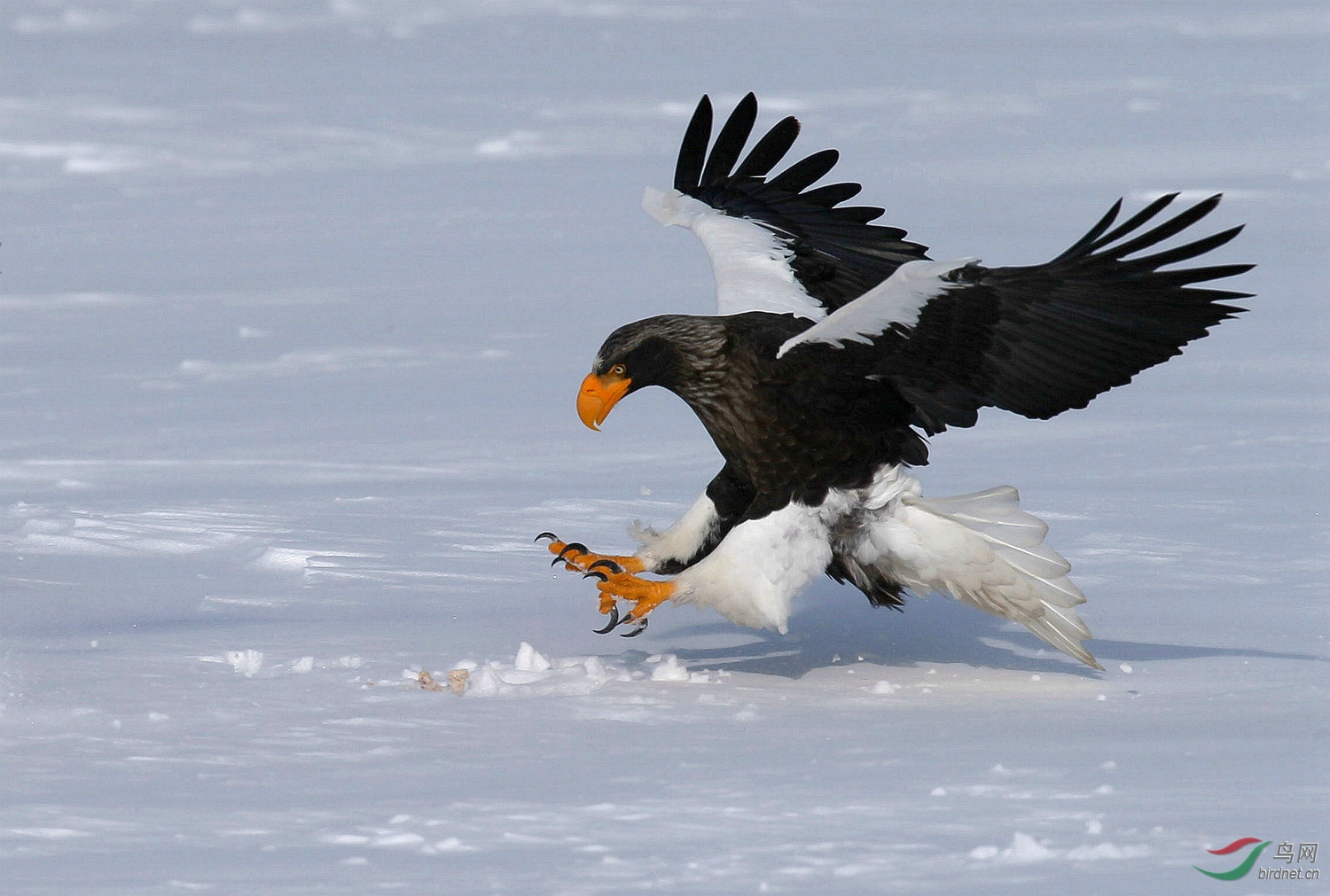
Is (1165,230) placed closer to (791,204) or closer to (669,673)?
(669,673)

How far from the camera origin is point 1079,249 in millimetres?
4242

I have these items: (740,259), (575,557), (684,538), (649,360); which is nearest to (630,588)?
(575,557)

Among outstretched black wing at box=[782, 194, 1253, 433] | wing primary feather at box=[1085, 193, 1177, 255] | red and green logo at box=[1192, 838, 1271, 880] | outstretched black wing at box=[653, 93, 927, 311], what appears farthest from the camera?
outstretched black wing at box=[653, 93, 927, 311]

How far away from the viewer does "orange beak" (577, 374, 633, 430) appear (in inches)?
179

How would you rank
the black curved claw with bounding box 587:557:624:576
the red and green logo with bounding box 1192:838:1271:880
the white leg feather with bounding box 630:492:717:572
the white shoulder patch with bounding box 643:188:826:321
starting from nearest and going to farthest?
the red and green logo with bounding box 1192:838:1271:880 → the black curved claw with bounding box 587:557:624:576 → the white leg feather with bounding box 630:492:717:572 → the white shoulder patch with bounding box 643:188:826:321

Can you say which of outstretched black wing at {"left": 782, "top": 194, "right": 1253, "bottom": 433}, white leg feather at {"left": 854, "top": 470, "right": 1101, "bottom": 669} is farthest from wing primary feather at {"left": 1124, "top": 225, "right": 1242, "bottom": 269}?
white leg feather at {"left": 854, "top": 470, "right": 1101, "bottom": 669}

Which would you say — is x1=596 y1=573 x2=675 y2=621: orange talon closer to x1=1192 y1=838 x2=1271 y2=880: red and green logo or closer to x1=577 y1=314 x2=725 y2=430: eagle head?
x1=577 y1=314 x2=725 y2=430: eagle head

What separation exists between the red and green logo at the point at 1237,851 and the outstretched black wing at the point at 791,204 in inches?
97.1

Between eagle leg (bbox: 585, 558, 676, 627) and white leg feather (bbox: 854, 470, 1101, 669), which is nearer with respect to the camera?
white leg feather (bbox: 854, 470, 1101, 669)

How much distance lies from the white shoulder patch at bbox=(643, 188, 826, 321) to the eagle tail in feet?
2.59

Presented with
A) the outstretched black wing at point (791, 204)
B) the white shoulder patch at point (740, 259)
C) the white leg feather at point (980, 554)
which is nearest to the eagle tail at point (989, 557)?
the white leg feather at point (980, 554)

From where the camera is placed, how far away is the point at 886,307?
422 centimetres
